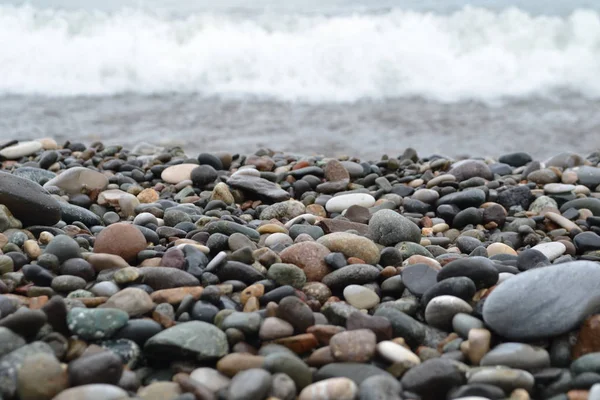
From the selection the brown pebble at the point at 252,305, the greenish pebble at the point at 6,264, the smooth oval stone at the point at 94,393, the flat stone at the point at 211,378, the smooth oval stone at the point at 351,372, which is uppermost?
the greenish pebble at the point at 6,264

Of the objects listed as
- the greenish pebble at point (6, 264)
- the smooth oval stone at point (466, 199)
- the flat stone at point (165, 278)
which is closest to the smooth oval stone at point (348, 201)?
the smooth oval stone at point (466, 199)

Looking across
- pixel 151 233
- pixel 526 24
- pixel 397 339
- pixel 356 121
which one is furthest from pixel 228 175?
pixel 526 24

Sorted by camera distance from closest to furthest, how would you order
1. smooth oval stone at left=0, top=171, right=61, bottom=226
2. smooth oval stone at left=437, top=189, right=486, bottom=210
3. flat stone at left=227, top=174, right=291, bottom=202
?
smooth oval stone at left=0, top=171, right=61, bottom=226 < smooth oval stone at left=437, top=189, right=486, bottom=210 < flat stone at left=227, top=174, right=291, bottom=202

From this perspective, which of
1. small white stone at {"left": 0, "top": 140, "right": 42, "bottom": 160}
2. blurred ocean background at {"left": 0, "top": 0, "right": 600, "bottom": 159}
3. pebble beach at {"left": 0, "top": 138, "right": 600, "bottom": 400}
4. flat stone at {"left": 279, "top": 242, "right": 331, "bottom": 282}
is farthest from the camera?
blurred ocean background at {"left": 0, "top": 0, "right": 600, "bottom": 159}

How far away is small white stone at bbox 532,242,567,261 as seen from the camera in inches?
107

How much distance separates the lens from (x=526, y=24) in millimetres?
11266

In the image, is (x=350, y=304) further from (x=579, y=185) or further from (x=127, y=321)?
(x=579, y=185)

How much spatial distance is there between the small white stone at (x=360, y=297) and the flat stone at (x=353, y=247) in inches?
11.5

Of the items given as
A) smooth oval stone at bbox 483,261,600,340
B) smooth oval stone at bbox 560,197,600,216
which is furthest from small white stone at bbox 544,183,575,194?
smooth oval stone at bbox 483,261,600,340

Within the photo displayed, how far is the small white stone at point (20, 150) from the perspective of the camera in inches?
183

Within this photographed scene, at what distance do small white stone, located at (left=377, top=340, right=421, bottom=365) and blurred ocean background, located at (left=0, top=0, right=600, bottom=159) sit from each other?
171 inches

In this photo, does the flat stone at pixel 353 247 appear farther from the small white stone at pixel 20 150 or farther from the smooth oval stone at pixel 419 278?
the small white stone at pixel 20 150

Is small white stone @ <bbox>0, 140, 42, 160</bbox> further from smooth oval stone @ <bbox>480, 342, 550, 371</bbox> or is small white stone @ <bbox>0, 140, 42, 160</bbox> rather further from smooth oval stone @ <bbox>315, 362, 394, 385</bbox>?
smooth oval stone @ <bbox>480, 342, 550, 371</bbox>

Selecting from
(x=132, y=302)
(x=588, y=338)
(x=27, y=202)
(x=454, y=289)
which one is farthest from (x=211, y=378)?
(x=27, y=202)
